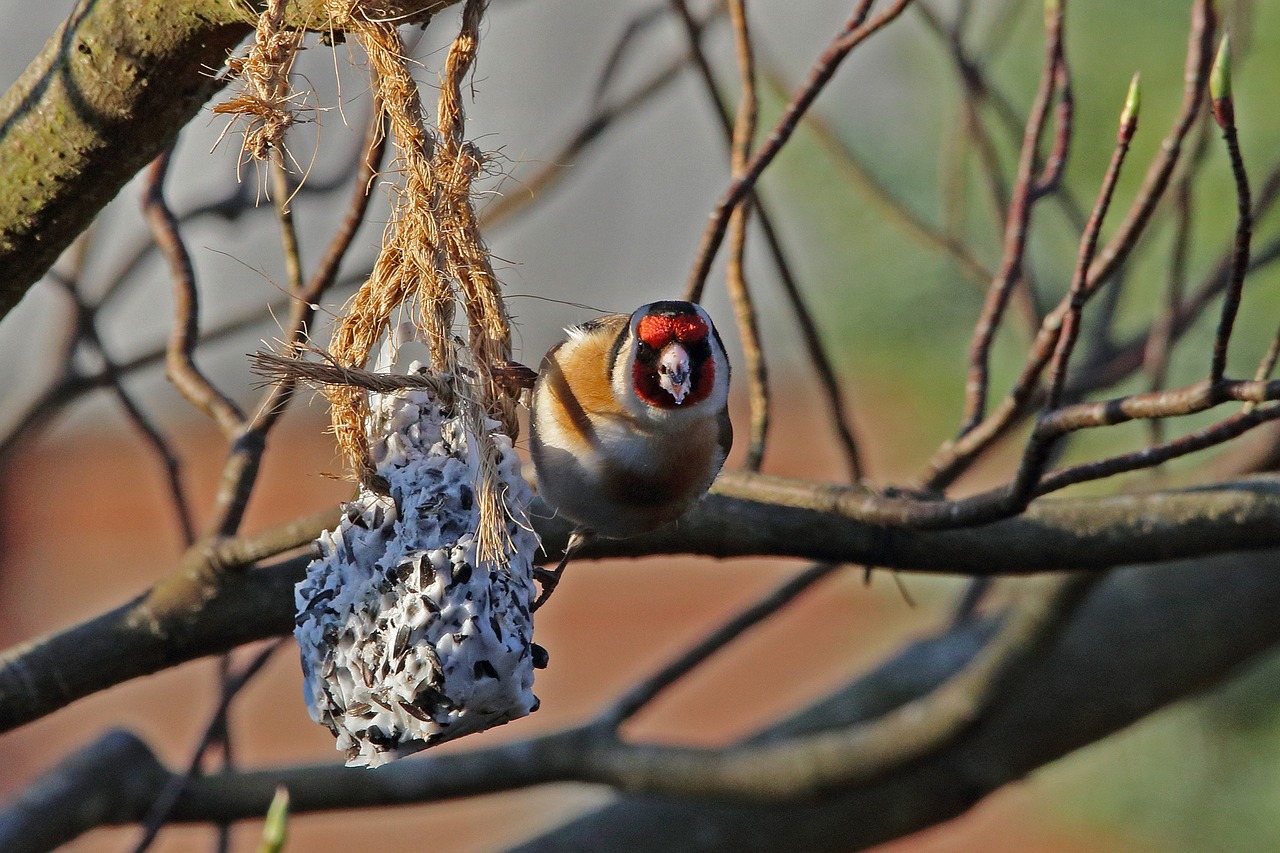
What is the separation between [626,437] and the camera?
1574mm

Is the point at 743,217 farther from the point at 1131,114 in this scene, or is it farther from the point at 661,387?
the point at 1131,114

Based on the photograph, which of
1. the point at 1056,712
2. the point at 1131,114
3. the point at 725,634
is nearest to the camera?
the point at 1131,114

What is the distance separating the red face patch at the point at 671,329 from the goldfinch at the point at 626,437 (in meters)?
0.02

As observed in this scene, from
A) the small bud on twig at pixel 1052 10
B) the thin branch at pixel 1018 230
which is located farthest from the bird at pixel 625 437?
the small bud on twig at pixel 1052 10

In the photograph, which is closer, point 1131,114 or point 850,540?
point 1131,114

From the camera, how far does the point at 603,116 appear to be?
2027mm

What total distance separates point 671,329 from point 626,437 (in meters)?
0.19

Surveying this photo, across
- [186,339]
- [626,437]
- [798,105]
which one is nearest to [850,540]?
[626,437]

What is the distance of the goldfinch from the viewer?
60.4 inches

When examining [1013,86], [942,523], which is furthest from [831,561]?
[1013,86]

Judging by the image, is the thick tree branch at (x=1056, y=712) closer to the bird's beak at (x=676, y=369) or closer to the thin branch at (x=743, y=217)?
the thin branch at (x=743, y=217)

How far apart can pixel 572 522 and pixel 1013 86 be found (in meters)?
3.67

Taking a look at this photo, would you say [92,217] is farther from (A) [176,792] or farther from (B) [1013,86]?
(B) [1013,86]

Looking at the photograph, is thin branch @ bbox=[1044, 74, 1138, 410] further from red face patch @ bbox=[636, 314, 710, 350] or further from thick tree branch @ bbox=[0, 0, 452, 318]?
thick tree branch @ bbox=[0, 0, 452, 318]
